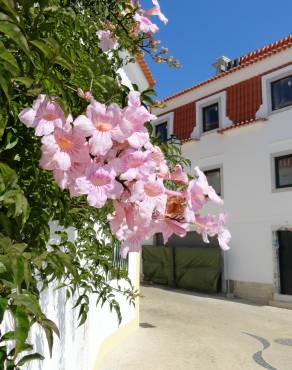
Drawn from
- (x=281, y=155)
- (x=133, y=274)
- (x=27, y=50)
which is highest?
(x=281, y=155)

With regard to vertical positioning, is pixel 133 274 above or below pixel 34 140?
below

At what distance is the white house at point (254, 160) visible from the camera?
14586mm

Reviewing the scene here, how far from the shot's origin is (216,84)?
58.0 feet

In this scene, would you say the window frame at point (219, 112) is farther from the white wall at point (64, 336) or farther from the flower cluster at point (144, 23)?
the flower cluster at point (144, 23)

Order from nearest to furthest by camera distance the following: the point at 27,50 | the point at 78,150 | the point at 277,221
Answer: the point at 27,50 < the point at 78,150 < the point at 277,221

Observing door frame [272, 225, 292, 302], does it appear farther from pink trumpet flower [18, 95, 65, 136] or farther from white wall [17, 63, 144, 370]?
pink trumpet flower [18, 95, 65, 136]

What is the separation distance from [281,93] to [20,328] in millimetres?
15817

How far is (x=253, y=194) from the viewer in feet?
51.3

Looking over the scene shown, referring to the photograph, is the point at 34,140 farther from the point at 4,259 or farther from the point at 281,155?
the point at 281,155

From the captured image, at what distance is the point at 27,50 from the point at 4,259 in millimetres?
395

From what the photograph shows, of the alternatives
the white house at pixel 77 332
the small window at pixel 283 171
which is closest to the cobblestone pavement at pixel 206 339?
the white house at pixel 77 332

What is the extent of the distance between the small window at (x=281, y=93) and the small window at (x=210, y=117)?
2.80 m

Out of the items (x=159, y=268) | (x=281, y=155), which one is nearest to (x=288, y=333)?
(x=281, y=155)

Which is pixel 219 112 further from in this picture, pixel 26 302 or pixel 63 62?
pixel 26 302
